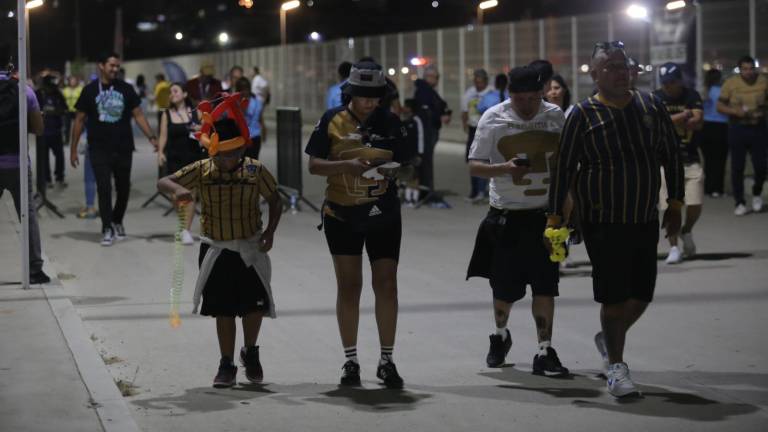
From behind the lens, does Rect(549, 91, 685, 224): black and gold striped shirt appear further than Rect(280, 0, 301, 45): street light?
No

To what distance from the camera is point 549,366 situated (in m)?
8.02

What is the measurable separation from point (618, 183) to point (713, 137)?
1284 cm

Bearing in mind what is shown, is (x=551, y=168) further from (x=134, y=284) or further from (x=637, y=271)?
(x=134, y=284)

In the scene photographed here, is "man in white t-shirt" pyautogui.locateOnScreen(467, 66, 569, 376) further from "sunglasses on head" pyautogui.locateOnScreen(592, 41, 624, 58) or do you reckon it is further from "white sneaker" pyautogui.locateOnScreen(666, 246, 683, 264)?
"white sneaker" pyautogui.locateOnScreen(666, 246, 683, 264)

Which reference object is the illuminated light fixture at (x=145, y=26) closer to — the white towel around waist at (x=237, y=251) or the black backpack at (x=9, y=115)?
the black backpack at (x=9, y=115)

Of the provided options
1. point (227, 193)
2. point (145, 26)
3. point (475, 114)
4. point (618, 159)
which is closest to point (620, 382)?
point (618, 159)

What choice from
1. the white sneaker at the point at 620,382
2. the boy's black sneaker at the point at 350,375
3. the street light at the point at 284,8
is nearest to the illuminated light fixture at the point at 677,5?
the street light at the point at 284,8

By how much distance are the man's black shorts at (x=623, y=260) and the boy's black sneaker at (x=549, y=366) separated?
707 millimetres

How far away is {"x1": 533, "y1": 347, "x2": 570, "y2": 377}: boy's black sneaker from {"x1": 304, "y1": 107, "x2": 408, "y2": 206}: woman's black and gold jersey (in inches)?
47.7

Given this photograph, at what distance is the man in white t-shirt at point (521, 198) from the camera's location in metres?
8.14

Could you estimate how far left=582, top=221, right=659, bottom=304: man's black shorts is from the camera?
7.35m

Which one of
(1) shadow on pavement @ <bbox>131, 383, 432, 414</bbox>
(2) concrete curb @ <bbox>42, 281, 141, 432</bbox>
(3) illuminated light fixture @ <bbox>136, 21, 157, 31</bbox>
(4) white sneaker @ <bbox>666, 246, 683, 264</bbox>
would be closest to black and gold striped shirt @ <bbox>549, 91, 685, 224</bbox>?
(1) shadow on pavement @ <bbox>131, 383, 432, 414</bbox>

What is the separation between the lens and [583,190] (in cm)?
741

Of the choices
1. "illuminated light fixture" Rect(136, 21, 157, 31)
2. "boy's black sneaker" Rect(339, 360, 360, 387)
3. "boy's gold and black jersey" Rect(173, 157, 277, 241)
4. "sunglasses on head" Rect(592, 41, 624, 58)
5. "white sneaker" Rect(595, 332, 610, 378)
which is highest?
"illuminated light fixture" Rect(136, 21, 157, 31)
